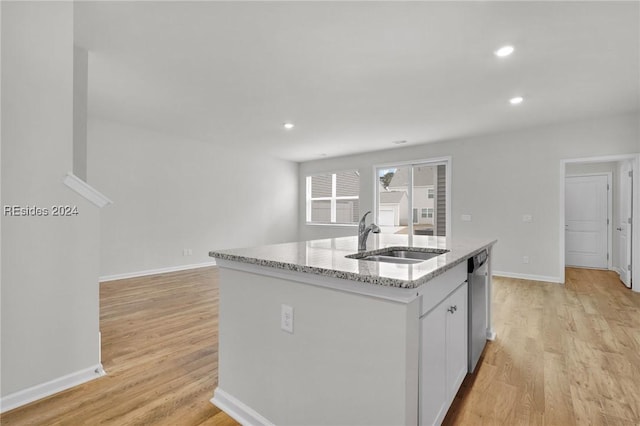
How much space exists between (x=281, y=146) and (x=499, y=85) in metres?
4.20

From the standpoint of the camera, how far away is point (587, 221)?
6.31 m

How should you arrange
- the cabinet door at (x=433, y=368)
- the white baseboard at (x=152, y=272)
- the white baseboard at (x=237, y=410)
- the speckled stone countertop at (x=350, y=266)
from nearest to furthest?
the speckled stone countertop at (x=350, y=266)
the cabinet door at (x=433, y=368)
the white baseboard at (x=237, y=410)
the white baseboard at (x=152, y=272)

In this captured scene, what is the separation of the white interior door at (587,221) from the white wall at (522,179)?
2251 mm

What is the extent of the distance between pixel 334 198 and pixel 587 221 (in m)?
5.47

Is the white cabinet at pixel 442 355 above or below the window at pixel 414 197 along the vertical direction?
below

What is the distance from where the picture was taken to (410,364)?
1.12 meters

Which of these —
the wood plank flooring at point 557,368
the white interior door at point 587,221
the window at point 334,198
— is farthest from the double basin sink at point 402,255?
the white interior door at point 587,221

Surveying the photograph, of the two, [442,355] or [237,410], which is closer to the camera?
[442,355]

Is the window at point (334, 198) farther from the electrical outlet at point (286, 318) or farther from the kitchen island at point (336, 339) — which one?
the electrical outlet at point (286, 318)

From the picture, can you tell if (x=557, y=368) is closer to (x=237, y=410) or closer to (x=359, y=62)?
(x=237, y=410)

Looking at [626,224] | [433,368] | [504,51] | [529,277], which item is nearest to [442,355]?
[433,368]

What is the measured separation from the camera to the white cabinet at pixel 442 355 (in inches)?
50.6

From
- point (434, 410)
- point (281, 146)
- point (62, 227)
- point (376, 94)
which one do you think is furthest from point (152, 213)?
point (434, 410)

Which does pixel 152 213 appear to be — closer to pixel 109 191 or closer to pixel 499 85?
pixel 109 191
